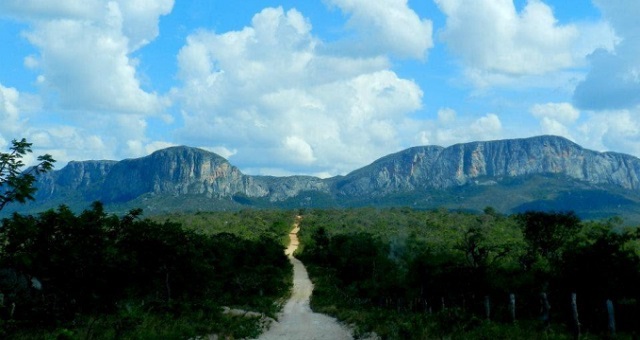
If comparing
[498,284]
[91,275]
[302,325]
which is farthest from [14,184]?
[498,284]

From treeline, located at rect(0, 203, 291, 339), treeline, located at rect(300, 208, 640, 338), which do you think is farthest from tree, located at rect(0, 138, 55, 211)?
treeline, located at rect(300, 208, 640, 338)

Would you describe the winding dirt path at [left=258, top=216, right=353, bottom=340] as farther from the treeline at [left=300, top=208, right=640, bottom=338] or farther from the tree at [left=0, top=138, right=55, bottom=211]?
the tree at [left=0, top=138, right=55, bottom=211]

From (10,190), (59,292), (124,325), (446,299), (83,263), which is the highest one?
(10,190)

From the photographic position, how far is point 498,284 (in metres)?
39.3

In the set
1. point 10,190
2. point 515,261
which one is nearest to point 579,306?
point 515,261

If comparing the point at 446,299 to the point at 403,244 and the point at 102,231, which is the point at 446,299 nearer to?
the point at 403,244

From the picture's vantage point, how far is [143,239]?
108 feet

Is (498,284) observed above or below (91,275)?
below

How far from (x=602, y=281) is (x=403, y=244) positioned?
3541 centimetres

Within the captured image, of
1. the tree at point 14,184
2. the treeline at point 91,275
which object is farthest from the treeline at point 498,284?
the tree at point 14,184

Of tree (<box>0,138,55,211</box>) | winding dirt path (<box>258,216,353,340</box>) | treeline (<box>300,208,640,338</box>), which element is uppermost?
tree (<box>0,138,55,211</box>)

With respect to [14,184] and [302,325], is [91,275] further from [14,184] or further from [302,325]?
[302,325]

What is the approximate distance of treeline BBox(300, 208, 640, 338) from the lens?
86.4ft

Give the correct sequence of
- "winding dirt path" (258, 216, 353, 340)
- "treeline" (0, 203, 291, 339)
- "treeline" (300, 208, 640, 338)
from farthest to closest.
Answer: "winding dirt path" (258, 216, 353, 340) → "treeline" (300, 208, 640, 338) → "treeline" (0, 203, 291, 339)
